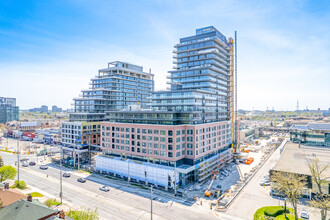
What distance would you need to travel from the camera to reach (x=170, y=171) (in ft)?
223

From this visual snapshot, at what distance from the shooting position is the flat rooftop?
223 ft

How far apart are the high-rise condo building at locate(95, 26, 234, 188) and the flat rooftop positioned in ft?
86.0

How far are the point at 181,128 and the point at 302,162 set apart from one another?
48082 mm

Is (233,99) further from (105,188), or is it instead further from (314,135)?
(105,188)

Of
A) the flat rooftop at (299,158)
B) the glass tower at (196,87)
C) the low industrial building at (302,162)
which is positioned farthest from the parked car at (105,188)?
the flat rooftop at (299,158)

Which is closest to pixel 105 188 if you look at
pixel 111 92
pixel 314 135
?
pixel 111 92

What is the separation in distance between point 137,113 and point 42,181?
45374 mm

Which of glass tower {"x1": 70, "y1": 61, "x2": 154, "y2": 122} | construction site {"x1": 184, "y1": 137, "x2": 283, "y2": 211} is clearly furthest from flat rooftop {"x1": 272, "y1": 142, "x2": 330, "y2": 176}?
glass tower {"x1": 70, "y1": 61, "x2": 154, "y2": 122}

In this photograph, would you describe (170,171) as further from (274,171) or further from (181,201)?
(274,171)

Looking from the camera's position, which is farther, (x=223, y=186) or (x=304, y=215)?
(x=223, y=186)

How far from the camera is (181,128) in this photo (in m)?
73.8

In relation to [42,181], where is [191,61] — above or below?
above

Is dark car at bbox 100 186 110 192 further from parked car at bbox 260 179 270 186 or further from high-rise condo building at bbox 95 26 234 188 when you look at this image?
parked car at bbox 260 179 270 186

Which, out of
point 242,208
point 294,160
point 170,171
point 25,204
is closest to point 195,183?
point 170,171
